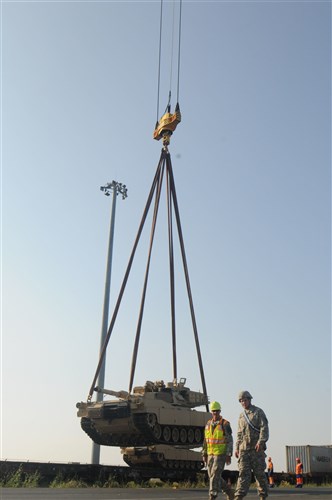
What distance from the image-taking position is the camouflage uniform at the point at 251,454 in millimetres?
8828

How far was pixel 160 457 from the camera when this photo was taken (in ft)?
64.0

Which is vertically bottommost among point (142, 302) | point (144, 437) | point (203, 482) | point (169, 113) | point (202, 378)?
point (203, 482)

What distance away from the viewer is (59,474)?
1600cm

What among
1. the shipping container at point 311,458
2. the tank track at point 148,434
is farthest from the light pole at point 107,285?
the shipping container at point 311,458

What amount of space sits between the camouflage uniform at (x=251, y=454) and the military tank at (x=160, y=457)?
11.1 metres

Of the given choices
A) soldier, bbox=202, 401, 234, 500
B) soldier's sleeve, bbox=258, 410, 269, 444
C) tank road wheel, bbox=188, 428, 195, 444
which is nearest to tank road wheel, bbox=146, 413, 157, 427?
tank road wheel, bbox=188, 428, 195, 444

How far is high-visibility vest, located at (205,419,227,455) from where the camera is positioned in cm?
929

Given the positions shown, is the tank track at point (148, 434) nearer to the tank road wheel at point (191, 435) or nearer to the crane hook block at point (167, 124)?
the tank road wheel at point (191, 435)

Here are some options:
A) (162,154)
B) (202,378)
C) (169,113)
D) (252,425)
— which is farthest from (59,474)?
(169,113)

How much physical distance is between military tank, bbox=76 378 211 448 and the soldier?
9.77m

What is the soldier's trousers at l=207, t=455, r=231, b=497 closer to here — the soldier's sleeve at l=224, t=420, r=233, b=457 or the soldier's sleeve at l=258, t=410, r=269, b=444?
the soldier's sleeve at l=224, t=420, r=233, b=457

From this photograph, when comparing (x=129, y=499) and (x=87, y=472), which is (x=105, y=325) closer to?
(x=87, y=472)

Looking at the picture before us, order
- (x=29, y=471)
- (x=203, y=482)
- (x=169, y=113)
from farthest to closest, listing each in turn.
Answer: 1. (x=169, y=113)
2. (x=203, y=482)
3. (x=29, y=471)

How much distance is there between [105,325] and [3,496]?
18.8m
